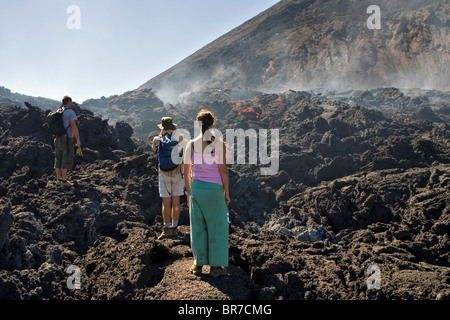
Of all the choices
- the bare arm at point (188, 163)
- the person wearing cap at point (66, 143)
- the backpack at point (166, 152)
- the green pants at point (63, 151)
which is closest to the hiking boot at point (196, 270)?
the bare arm at point (188, 163)

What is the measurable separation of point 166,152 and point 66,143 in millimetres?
2253

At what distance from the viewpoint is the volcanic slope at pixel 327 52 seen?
121ft

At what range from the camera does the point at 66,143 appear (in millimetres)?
5930

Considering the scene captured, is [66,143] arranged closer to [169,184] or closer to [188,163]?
[169,184]

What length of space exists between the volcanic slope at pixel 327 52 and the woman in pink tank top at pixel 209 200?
35522 millimetres

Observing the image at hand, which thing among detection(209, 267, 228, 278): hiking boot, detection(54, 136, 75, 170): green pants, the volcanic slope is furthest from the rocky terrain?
the volcanic slope

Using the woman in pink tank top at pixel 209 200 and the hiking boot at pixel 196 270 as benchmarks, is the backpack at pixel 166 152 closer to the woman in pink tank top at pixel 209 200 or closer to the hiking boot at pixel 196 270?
the woman in pink tank top at pixel 209 200

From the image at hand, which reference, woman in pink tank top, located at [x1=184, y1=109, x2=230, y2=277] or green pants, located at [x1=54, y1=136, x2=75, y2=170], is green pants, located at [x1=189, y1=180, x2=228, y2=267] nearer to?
woman in pink tank top, located at [x1=184, y1=109, x2=230, y2=277]

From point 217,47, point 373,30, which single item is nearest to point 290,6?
point 217,47

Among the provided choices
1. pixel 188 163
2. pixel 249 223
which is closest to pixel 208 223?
pixel 188 163

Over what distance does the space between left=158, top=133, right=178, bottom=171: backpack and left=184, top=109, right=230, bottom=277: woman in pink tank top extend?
1.18 meters

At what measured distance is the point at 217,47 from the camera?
54.6 metres

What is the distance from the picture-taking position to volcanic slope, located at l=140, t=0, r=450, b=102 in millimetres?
37031
